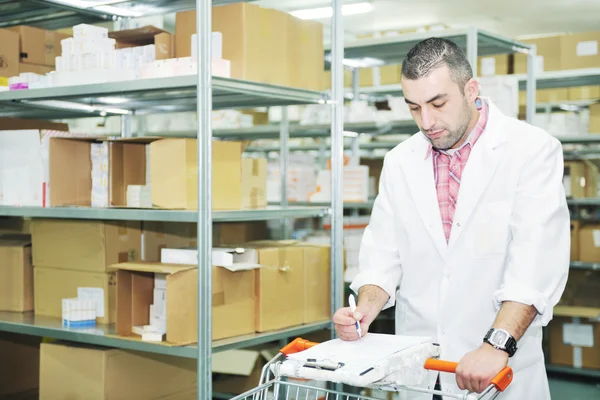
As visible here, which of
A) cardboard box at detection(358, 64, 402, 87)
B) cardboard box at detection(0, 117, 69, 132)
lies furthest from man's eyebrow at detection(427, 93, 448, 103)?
cardboard box at detection(358, 64, 402, 87)

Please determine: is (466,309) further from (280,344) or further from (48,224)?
(280,344)

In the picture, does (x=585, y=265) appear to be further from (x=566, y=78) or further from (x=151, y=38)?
(x=151, y=38)

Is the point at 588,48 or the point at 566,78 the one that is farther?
the point at 588,48

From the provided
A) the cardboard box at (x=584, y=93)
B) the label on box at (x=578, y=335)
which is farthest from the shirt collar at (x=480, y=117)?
the cardboard box at (x=584, y=93)

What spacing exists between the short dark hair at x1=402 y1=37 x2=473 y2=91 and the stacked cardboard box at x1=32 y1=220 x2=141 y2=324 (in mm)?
1793

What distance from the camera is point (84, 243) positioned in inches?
131

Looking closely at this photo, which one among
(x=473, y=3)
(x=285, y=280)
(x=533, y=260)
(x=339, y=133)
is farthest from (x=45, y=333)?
(x=473, y=3)

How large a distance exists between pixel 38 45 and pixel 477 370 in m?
3.25

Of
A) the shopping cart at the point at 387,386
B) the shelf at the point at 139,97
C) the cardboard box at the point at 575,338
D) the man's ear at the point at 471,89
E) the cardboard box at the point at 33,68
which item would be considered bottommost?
the cardboard box at the point at 575,338

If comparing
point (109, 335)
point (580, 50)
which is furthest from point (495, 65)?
point (109, 335)

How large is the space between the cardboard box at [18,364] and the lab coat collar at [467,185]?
2615 millimetres

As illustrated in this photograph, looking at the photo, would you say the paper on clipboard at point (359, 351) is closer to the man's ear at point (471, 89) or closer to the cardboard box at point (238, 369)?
the man's ear at point (471, 89)

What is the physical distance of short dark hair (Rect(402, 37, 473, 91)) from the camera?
6.35ft

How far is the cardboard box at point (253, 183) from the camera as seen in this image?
3.09 meters
